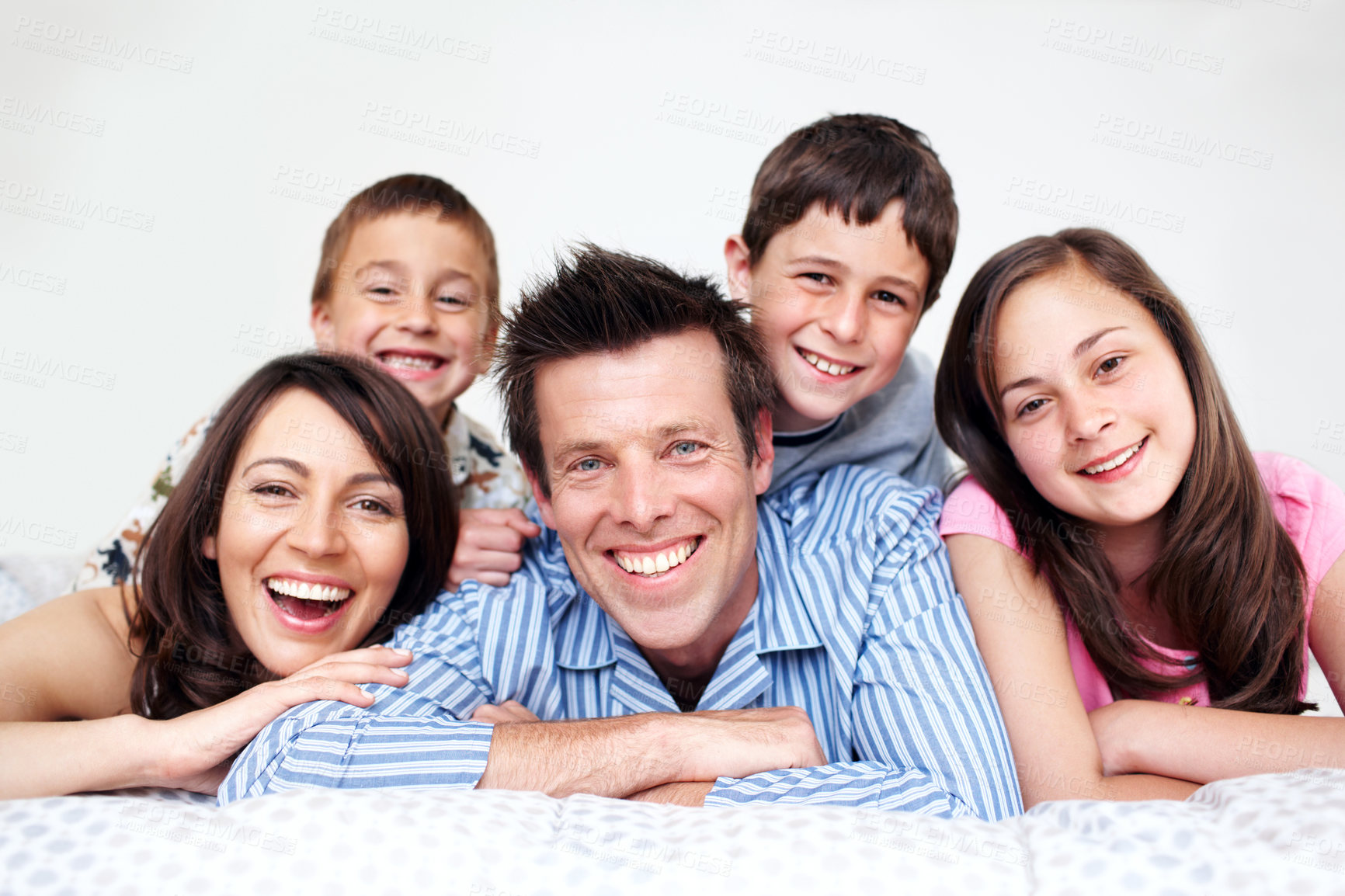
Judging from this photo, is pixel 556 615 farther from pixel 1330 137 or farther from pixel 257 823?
pixel 1330 137

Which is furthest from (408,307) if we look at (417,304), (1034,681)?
(1034,681)

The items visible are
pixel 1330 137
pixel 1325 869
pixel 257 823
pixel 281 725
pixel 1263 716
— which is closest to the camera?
pixel 1325 869

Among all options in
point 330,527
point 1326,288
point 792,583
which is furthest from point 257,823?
point 1326,288

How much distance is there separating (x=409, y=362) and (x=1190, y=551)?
2124 mm

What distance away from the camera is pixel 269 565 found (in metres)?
2.23

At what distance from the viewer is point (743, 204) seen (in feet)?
14.6

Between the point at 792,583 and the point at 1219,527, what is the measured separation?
0.94 meters

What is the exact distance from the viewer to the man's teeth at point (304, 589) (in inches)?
88.0

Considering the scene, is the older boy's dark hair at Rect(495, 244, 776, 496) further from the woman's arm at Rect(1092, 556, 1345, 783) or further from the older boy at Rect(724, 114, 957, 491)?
the woman's arm at Rect(1092, 556, 1345, 783)

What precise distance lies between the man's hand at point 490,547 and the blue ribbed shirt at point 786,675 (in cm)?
5

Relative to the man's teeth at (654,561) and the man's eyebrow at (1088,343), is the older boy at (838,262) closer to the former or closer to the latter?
the man's eyebrow at (1088,343)

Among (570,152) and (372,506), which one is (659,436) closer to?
(372,506)

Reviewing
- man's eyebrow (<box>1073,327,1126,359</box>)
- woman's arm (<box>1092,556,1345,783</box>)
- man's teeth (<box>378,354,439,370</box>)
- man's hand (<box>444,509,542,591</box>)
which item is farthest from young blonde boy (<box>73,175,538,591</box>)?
woman's arm (<box>1092,556,1345,783</box>)

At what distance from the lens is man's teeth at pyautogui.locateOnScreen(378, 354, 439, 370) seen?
2.94 m
